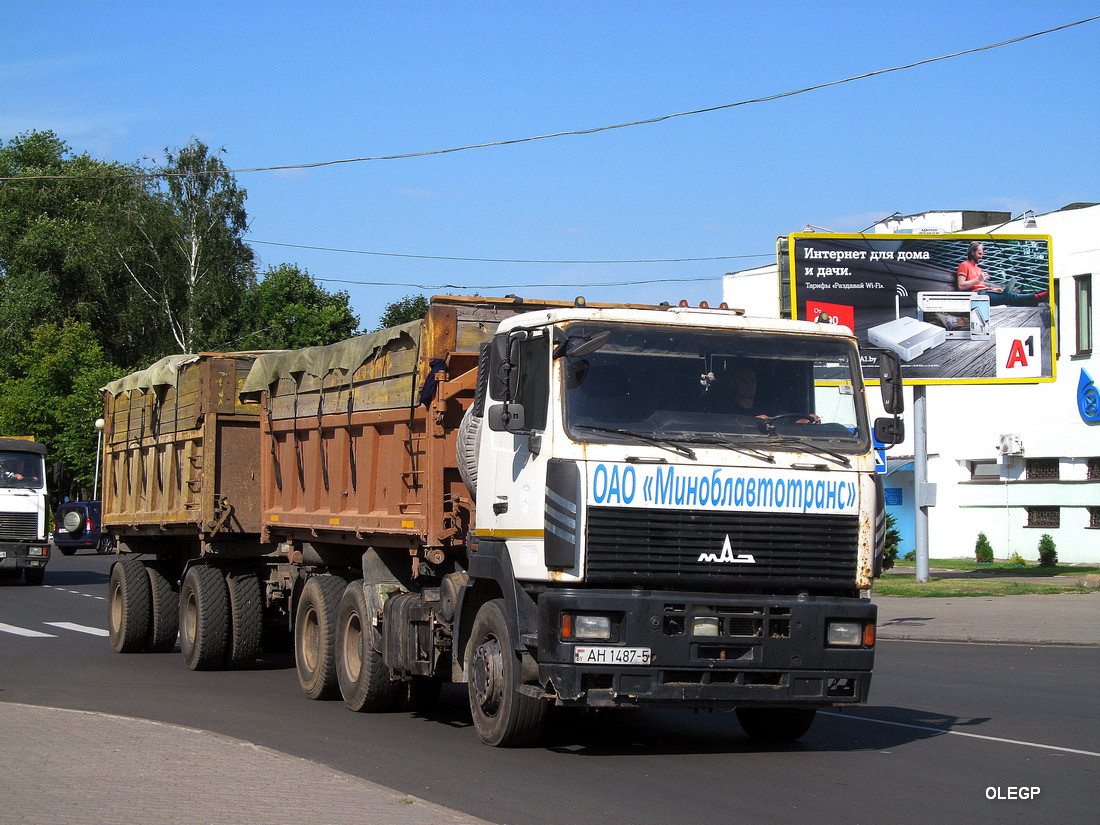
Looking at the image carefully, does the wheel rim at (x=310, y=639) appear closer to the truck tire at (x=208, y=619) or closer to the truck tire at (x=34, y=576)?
the truck tire at (x=208, y=619)

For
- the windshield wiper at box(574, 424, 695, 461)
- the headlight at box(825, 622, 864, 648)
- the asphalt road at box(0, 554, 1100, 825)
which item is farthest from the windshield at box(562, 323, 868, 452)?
the asphalt road at box(0, 554, 1100, 825)

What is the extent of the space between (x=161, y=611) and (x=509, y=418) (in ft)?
32.5

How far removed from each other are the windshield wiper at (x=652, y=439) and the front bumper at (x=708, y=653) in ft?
2.85

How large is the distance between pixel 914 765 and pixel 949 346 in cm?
2193

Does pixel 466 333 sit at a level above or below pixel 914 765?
above

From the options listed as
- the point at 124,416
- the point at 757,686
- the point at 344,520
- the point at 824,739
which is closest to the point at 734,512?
the point at 757,686

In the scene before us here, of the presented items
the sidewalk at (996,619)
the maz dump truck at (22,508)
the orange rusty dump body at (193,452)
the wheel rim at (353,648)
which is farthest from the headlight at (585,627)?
the maz dump truck at (22,508)

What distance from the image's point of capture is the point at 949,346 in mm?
29297

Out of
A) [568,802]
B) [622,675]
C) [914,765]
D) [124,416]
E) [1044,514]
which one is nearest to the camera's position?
[568,802]

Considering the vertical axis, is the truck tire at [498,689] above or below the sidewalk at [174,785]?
above

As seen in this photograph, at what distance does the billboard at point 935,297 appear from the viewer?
95.8 ft

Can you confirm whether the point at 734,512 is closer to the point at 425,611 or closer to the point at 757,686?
the point at 757,686

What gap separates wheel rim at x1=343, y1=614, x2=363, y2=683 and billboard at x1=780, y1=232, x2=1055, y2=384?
1950cm

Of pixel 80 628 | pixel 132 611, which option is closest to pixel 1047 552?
pixel 80 628
